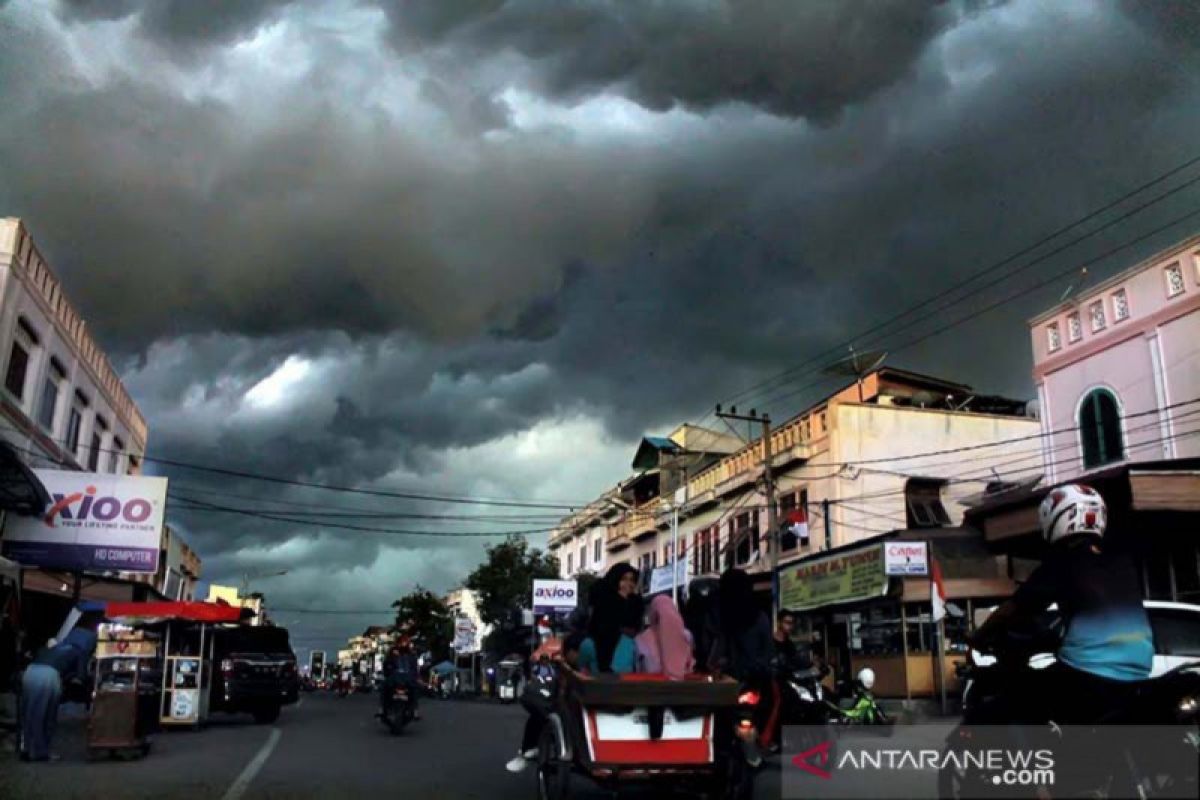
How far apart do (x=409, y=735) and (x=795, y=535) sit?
17735 millimetres

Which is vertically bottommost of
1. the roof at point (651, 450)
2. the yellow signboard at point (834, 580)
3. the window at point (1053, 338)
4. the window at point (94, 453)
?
the yellow signboard at point (834, 580)

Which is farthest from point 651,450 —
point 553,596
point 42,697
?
point 42,697

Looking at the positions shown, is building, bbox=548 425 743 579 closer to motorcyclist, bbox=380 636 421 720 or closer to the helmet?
motorcyclist, bbox=380 636 421 720

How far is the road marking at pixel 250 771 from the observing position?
9242mm

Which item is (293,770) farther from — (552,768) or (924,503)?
(924,503)

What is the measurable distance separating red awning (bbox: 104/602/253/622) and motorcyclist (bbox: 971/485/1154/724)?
57.3ft

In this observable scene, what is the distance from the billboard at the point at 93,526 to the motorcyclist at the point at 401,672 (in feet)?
36.5

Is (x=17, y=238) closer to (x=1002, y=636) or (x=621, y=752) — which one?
(x=621, y=752)

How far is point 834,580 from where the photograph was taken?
94.0 ft

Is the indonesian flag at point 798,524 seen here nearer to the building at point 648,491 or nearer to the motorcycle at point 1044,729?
the building at point 648,491

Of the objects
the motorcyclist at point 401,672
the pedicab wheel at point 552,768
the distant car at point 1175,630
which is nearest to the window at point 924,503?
the motorcyclist at point 401,672

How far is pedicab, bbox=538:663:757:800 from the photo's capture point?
23.1 ft

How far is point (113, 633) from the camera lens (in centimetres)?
2453

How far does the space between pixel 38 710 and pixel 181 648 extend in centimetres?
842
